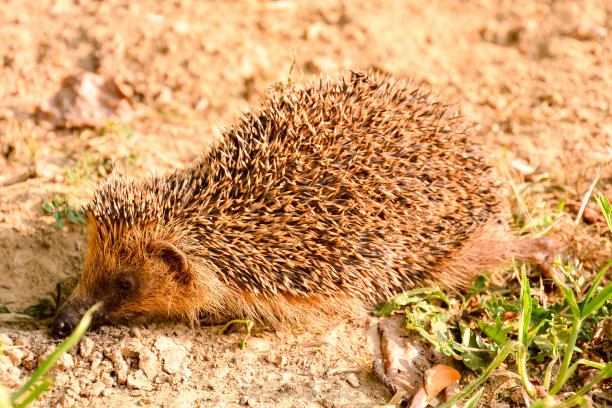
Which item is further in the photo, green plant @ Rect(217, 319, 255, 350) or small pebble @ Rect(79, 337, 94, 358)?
green plant @ Rect(217, 319, 255, 350)

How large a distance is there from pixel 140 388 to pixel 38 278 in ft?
4.87

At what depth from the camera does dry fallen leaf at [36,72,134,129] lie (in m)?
5.88

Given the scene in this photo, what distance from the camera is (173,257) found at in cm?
410

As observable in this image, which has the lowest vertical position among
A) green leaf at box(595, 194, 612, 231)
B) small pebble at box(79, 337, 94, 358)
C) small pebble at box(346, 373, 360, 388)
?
small pebble at box(79, 337, 94, 358)

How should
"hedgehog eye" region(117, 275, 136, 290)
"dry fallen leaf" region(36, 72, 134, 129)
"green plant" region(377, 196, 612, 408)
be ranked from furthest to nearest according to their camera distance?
"dry fallen leaf" region(36, 72, 134, 129) → "hedgehog eye" region(117, 275, 136, 290) → "green plant" region(377, 196, 612, 408)

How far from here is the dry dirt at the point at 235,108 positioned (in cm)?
372

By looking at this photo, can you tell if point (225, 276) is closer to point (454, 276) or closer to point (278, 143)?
point (278, 143)

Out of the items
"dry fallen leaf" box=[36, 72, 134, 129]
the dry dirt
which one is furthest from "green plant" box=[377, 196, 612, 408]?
"dry fallen leaf" box=[36, 72, 134, 129]

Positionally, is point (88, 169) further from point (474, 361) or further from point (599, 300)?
point (599, 300)

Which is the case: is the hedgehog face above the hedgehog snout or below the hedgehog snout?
above

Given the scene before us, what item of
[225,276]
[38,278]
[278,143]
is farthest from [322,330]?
[38,278]

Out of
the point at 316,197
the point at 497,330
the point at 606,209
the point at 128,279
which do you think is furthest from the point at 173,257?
the point at 606,209

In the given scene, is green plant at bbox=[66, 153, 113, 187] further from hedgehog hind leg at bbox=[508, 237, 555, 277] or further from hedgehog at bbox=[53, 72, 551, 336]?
hedgehog hind leg at bbox=[508, 237, 555, 277]

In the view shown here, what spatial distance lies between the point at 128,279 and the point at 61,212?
942mm
